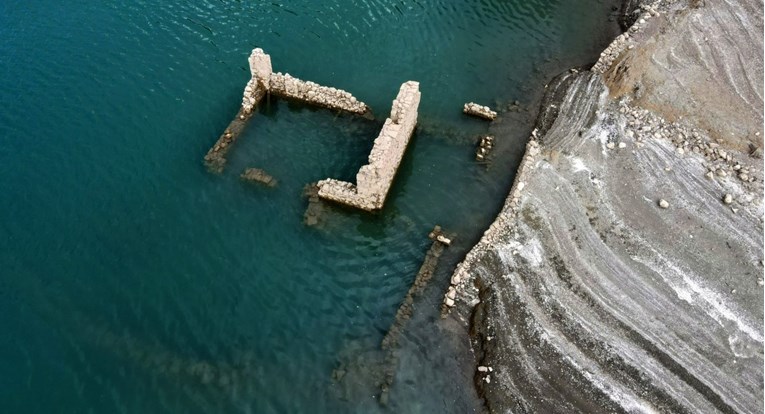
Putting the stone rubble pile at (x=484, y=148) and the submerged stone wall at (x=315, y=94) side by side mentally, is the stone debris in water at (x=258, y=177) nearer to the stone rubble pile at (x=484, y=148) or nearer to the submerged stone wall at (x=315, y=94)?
the submerged stone wall at (x=315, y=94)

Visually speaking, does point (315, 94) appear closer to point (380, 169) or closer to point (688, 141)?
point (380, 169)

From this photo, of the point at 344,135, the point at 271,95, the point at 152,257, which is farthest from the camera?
the point at 271,95

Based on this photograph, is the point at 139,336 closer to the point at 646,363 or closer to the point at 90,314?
the point at 90,314

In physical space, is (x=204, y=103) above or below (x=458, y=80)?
below

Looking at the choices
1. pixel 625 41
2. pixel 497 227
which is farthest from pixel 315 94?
pixel 625 41

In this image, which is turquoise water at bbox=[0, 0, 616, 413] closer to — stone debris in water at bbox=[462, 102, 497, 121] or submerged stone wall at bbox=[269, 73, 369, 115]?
stone debris in water at bbox=[462, 102, 497, 121]

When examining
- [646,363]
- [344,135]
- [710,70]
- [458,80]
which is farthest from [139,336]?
[710,70]
